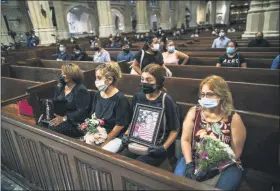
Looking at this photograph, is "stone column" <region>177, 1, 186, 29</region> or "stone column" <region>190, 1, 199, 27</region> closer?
"stone column" <region>177, 1, 186, 29</region>

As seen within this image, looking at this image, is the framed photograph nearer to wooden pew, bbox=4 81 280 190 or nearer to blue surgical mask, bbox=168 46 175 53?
wooden pew, bbox=4 81 280 190

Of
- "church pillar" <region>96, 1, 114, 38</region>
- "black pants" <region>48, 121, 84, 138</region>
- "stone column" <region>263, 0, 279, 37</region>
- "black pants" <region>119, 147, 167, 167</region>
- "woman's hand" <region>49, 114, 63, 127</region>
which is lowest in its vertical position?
"black pants" <region>119, 147, 167, 167</region>

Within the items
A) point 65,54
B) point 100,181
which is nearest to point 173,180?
point 100,181

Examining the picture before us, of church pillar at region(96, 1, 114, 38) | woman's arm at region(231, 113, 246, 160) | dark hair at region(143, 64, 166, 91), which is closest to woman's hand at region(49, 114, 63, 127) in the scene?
dark hair at region(143, 64, 166, 91)

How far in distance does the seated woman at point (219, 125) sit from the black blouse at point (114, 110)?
765mm

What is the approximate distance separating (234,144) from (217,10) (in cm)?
3730

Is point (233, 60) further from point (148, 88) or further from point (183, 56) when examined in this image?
point (148, 88)

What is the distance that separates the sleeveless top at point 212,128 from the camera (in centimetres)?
177

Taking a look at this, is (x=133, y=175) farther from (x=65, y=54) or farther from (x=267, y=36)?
(x=267, y=36)

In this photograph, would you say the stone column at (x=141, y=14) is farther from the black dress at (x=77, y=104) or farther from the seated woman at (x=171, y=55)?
the black dress at (x=77, y=104)

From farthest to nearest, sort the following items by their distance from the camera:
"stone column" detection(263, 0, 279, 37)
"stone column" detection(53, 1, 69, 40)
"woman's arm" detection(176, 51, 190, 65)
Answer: "stone column" detection(53, 1, 69, 40)
"stone column" detection(263, 0, 279, 37)
"woman's arm" detection(176, 51, 190, 65)

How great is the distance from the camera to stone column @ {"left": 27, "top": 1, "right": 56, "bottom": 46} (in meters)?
11.9

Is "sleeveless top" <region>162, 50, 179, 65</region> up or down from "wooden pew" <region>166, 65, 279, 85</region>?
up

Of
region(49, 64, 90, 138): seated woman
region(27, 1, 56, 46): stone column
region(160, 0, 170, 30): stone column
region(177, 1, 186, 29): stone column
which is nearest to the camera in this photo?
region(49, 64, 90, 138): seated woman
